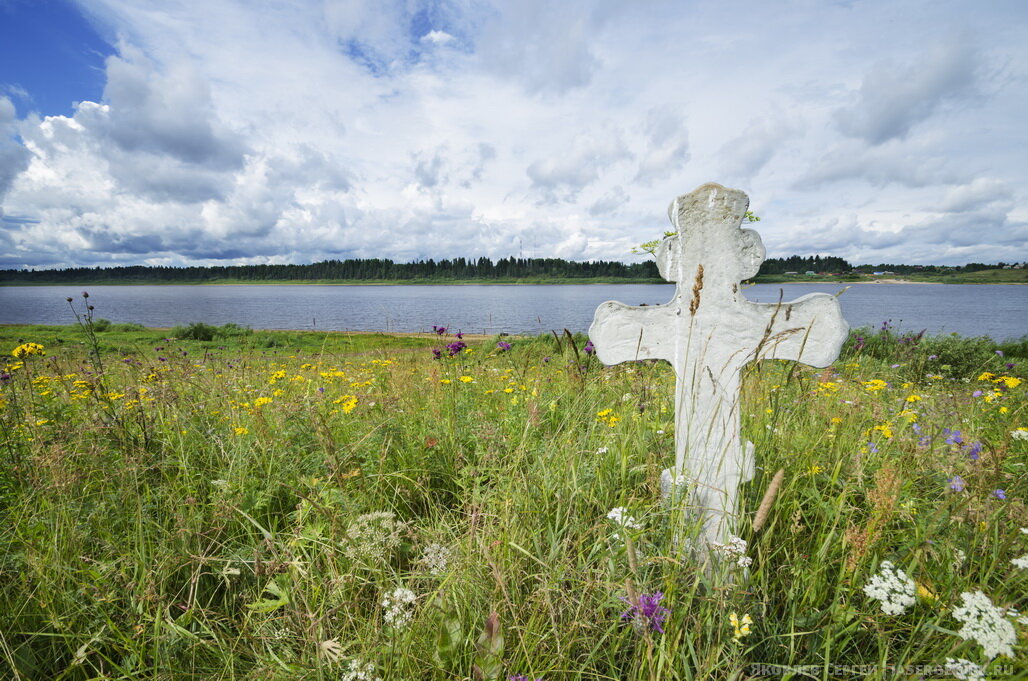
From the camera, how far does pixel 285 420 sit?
2877 millimetres

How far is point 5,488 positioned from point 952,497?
4125 millimetres

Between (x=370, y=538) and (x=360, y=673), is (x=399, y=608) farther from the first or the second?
(x=370, y=538)

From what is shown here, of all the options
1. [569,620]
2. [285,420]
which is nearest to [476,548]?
[569,620]

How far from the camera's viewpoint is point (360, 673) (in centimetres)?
123

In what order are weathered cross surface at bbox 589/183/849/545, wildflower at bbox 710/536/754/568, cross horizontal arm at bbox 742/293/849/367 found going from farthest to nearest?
cross horizontal arm at bbox 742/293/849/367 → weathered cross surface at bbox 589/183/849/545 → wildflower at bbox 710/536/754/568

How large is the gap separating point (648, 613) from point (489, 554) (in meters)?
0.49

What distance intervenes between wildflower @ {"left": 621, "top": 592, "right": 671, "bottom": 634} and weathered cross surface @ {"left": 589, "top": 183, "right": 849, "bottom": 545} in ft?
2.05

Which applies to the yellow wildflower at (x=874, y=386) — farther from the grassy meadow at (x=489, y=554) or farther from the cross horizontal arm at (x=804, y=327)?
the cross horizontal arm at (x=804, y=327)

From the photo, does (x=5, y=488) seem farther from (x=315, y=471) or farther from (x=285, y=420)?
(x=315, y=471)

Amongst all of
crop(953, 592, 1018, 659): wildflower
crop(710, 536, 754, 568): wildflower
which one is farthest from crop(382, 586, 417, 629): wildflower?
crop(953, 592, 1018, 659): wildflower

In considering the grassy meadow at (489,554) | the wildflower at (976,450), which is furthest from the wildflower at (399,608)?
the wildflower at (976,450)

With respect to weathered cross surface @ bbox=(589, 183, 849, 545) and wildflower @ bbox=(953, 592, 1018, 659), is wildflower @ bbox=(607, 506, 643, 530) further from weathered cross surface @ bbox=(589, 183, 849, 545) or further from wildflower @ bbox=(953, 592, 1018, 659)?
wildflower @ bbox=(953, 592, 1018, 659)

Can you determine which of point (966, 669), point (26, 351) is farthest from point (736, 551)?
point (26, 351)

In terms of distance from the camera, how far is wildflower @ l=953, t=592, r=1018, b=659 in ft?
3.39
